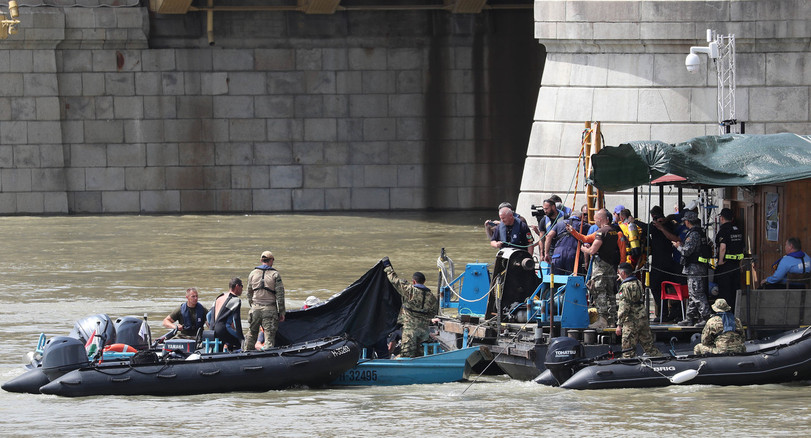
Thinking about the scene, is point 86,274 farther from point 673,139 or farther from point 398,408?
point 398,408

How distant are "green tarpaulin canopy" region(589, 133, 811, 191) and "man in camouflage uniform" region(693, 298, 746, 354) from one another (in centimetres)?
170

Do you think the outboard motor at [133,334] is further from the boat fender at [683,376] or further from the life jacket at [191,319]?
the boat fender at [683,376]

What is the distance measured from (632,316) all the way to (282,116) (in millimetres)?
23926

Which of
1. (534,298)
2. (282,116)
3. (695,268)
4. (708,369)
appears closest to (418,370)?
(534,298)

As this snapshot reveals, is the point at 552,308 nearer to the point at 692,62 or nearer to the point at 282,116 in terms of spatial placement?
the point at 692,62

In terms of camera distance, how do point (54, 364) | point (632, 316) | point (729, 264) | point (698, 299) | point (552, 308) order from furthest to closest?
point (729, 264) < point (698, 299) < point (552, 308) < point (632, 316) < point (54, 364)

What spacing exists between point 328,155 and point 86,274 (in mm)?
12549

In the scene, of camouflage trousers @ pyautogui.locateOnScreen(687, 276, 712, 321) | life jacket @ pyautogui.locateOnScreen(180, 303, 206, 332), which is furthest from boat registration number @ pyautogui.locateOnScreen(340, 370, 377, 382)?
camouflage trousers @ pyautogui.locateOnScreen(687, 276, 712, 321)

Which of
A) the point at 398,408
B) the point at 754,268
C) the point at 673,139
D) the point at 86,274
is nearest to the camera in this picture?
the point at 398,408

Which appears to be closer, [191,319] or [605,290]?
[605,290]

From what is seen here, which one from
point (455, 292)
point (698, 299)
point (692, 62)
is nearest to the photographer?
point (698, 299)

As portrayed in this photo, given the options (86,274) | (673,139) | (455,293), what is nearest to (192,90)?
(86,274)

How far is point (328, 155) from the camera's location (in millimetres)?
38719

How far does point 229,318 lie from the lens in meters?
16.7
